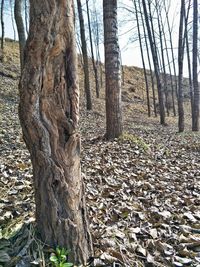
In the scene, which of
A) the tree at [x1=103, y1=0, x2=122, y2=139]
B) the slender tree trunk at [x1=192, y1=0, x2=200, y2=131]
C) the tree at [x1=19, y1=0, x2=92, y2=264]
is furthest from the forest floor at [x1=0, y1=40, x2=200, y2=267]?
→ the slender tree trunk at [x1=192, y1=0, x2=200, y2=131]

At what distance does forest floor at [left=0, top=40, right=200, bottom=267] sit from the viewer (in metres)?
2.42

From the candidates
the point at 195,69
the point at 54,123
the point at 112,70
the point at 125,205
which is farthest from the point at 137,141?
the point at 195,69

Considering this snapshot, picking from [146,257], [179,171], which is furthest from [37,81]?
[179,171]

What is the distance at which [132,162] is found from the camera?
5449mm

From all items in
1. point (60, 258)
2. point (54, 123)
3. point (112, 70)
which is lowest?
point (60, 258)

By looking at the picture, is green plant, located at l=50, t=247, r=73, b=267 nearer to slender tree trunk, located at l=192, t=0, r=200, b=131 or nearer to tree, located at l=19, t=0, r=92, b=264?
tree, located at l=19, t=0, r=92, b=264

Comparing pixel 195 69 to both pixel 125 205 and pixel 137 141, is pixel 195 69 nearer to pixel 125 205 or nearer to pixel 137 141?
pixel 137 141

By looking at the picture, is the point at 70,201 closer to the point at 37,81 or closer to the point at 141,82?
the point at 37,81

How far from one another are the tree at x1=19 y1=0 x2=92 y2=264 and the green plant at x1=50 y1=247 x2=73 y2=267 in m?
0.05

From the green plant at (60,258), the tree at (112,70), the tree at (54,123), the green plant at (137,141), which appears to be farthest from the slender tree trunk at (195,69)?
the green plant at (60,258)

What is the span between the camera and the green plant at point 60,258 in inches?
81.1

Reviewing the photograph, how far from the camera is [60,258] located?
2137mm

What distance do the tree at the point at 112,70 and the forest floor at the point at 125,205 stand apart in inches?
22.7

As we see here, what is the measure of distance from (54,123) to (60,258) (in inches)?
36.5
